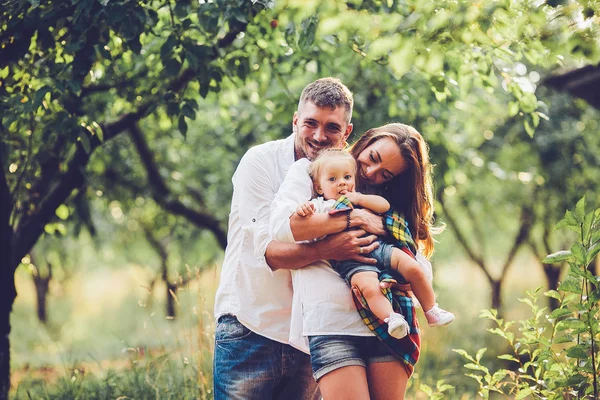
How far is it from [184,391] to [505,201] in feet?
28.7

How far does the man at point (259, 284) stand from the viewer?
110 inches

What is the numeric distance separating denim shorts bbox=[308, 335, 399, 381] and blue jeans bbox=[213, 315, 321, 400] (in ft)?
1.15

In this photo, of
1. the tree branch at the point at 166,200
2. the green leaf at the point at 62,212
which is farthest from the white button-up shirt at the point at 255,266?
the tree branch at the point at 166,200

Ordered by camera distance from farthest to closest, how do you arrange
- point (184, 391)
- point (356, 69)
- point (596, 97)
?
point (596, 97) → point (356, 69) → point (184, 391)

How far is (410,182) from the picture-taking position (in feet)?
9.37

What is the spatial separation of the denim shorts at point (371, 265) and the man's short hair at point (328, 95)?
2.13 ft

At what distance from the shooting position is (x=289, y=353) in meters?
2.85

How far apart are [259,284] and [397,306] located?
63cm

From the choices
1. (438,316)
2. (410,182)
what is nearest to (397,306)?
(438,316)

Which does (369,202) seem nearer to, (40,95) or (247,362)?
(247,362)

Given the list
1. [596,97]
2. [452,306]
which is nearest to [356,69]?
[596,97]

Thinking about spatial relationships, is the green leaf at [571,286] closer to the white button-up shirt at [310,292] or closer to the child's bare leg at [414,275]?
the child's bare leg at [414,275]

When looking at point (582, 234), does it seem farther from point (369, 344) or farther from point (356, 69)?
point (356, 69)

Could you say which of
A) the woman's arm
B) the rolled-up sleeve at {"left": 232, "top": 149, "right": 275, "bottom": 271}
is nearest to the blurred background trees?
the woman's arm
